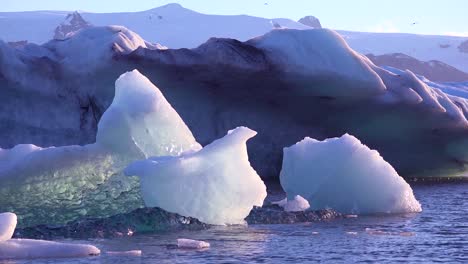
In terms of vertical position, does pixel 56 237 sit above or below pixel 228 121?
below

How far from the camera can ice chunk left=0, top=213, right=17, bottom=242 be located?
6062 millimetres

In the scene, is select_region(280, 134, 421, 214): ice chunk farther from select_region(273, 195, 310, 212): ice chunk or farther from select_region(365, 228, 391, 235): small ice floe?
select_region(365, 228, 391, 235): small ice floe

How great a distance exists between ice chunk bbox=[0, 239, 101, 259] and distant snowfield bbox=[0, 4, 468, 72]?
5733 centimetres

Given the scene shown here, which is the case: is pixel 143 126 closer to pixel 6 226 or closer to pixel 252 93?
pixel 6 226

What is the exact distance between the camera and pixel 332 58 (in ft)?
46.4

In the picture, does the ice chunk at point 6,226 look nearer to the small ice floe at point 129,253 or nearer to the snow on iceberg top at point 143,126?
the small ice floe at point 129,253

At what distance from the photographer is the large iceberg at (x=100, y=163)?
847 cm

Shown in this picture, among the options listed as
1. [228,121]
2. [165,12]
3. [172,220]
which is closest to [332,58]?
[228,121]

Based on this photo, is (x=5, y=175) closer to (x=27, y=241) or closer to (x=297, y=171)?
(x=27, y=241)

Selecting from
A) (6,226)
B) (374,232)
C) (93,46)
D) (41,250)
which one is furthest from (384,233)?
(93,46)

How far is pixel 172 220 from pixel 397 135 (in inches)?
338

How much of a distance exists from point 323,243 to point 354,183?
2854 mm

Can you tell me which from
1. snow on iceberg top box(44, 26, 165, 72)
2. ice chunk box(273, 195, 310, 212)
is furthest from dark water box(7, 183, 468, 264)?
snow on iceberg top box(44, 26, 165, 72)

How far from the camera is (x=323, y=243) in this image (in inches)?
281
